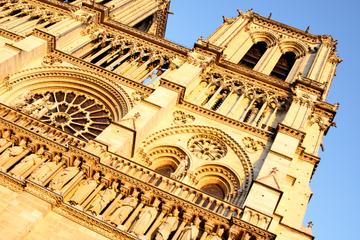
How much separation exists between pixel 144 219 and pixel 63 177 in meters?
2.35

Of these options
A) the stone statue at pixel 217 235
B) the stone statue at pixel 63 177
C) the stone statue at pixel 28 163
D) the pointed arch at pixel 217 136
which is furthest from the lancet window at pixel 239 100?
the stone statue at pixel 28 163

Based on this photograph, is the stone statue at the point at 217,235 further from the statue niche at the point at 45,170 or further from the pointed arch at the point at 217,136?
the statue niche at the point at 45,170

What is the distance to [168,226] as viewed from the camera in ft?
42.0

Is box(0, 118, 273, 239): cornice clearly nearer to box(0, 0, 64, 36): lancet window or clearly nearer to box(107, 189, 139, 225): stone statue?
box(107, 189, 139, 225): stone statue

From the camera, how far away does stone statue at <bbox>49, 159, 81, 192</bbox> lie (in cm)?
1289

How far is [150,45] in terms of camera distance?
22.5m

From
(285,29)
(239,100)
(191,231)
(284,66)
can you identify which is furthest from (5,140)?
(285,29)

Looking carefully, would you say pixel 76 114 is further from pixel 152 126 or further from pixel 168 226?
pixel 168 226

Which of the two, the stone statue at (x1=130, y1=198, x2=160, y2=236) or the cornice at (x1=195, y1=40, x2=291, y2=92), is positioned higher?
the cornice at (x1=195, y1=40, x2=291, y2=92)

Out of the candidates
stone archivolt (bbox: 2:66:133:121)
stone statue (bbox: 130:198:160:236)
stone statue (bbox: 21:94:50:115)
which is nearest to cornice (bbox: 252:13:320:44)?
stone archivolt (bbox: 2:66:133:121)

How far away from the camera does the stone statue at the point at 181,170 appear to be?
16.0 m

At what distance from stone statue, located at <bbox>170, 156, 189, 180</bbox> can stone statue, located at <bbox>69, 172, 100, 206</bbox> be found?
2.85m

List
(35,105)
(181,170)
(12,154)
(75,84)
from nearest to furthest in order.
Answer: (12,154) < (181,170) < (35,105) < (75,84)

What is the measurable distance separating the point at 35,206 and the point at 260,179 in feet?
21.0
